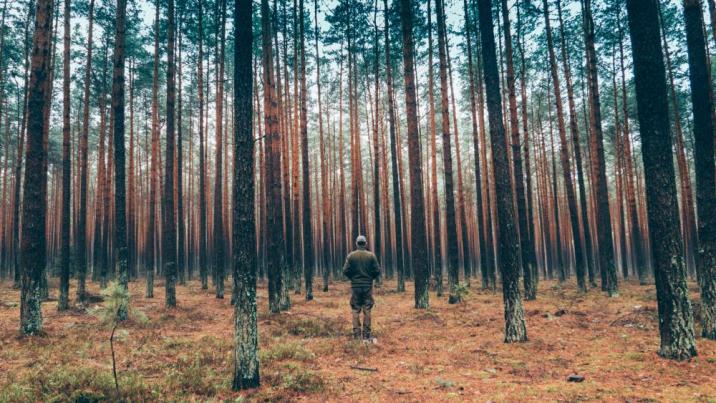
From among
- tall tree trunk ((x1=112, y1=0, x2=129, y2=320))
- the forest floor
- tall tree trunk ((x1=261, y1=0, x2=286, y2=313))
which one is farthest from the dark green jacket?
tall tree trunk ((x1=112, y1=0, x2=129, y2=320))

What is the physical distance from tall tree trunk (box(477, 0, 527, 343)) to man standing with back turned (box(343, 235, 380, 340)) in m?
2.85

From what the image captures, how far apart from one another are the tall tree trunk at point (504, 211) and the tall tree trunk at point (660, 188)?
2349 millimetres

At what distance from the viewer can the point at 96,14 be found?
16.7 m

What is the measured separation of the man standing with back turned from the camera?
327 inches

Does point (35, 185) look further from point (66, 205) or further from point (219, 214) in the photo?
point (219, 214)

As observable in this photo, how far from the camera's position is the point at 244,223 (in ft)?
16.9

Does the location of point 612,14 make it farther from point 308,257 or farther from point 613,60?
point 308,257

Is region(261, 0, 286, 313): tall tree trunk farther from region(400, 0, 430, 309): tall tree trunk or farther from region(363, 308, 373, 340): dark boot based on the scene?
region(400, 0, 430, 309): tall tree trunk

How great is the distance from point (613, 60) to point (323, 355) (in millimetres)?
23255

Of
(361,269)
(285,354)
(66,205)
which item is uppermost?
(66,205)

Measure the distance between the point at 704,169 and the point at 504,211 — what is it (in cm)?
380

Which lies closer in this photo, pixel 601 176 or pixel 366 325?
pixel 366 325

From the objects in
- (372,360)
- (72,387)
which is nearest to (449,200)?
(372,360)

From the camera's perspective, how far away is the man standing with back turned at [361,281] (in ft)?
27.3
